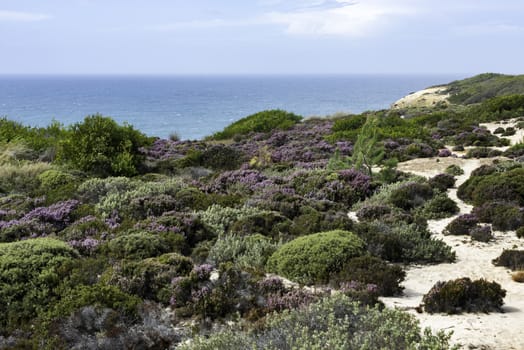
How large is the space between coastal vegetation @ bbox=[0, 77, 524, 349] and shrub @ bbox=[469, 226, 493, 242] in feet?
0.15

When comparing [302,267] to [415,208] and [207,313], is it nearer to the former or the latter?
[207,313]

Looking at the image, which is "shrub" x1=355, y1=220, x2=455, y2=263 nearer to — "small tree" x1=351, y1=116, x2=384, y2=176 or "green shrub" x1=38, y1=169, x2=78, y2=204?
"small tree" x1=351, y1=116, x2=384, y2=176

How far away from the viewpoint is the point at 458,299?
6.11 meters

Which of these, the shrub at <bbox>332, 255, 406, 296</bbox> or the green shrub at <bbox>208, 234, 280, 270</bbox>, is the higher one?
the shrub at <bbox>332, 255, 406, 296</bbox>

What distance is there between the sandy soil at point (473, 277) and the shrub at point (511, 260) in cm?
14

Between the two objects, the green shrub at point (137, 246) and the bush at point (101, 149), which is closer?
the green shrub at point (137, 246)

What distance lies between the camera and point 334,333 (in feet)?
14.2

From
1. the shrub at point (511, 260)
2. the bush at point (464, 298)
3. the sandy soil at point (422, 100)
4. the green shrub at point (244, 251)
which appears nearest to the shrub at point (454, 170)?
the shrub at point (511, 260)

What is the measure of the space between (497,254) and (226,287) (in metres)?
5.62

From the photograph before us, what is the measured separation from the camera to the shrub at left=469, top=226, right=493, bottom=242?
965 centimetres

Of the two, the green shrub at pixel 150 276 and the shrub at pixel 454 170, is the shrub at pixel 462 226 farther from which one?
the shrub at pixel 454 170

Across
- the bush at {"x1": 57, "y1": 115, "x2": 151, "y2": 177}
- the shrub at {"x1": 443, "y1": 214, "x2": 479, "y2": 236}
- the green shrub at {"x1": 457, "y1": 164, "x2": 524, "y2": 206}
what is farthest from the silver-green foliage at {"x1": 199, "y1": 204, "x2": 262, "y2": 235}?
the bush at {"x1": 57, "y1": 115, "x2": 151, "y2": 177}

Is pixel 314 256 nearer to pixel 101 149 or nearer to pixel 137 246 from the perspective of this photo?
pixel 137 246

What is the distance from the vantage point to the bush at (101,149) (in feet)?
56.4
